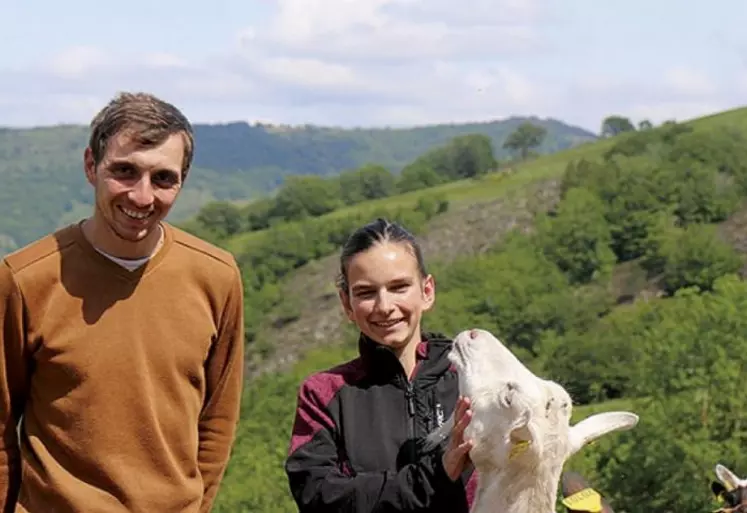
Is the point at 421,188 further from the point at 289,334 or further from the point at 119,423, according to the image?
the point at 119,423

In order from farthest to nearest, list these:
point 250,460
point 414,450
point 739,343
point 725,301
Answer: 1. point 250,460
2. point 725,301
3. point 739,343
4. point 414,450

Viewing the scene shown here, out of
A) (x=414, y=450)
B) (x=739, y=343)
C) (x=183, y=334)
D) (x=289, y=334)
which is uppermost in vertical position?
(x=183, y=334)

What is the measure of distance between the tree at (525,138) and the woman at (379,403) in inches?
7242

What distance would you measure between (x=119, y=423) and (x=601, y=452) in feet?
168

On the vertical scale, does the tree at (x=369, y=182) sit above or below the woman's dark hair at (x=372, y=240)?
below

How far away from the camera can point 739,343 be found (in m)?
50.9

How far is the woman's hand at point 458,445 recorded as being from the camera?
4539 mm

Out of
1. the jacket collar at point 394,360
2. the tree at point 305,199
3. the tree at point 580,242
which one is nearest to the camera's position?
the jacket collar at point 394,360

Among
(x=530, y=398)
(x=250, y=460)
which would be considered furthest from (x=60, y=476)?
(x=250, y=460)

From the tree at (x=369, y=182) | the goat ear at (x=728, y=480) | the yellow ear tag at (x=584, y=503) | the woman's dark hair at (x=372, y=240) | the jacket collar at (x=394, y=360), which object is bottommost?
the tree at (x=369, y=182)

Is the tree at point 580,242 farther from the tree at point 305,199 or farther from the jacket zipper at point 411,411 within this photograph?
the jacket zipper at point 411,411

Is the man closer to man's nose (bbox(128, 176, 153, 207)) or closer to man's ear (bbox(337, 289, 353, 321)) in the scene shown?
man's nose (bbox(128, 176, 153, 207))

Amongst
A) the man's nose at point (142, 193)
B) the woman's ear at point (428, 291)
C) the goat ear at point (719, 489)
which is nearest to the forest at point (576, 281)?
the goat ear at point (719, 489)

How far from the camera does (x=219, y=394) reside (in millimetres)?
4918
